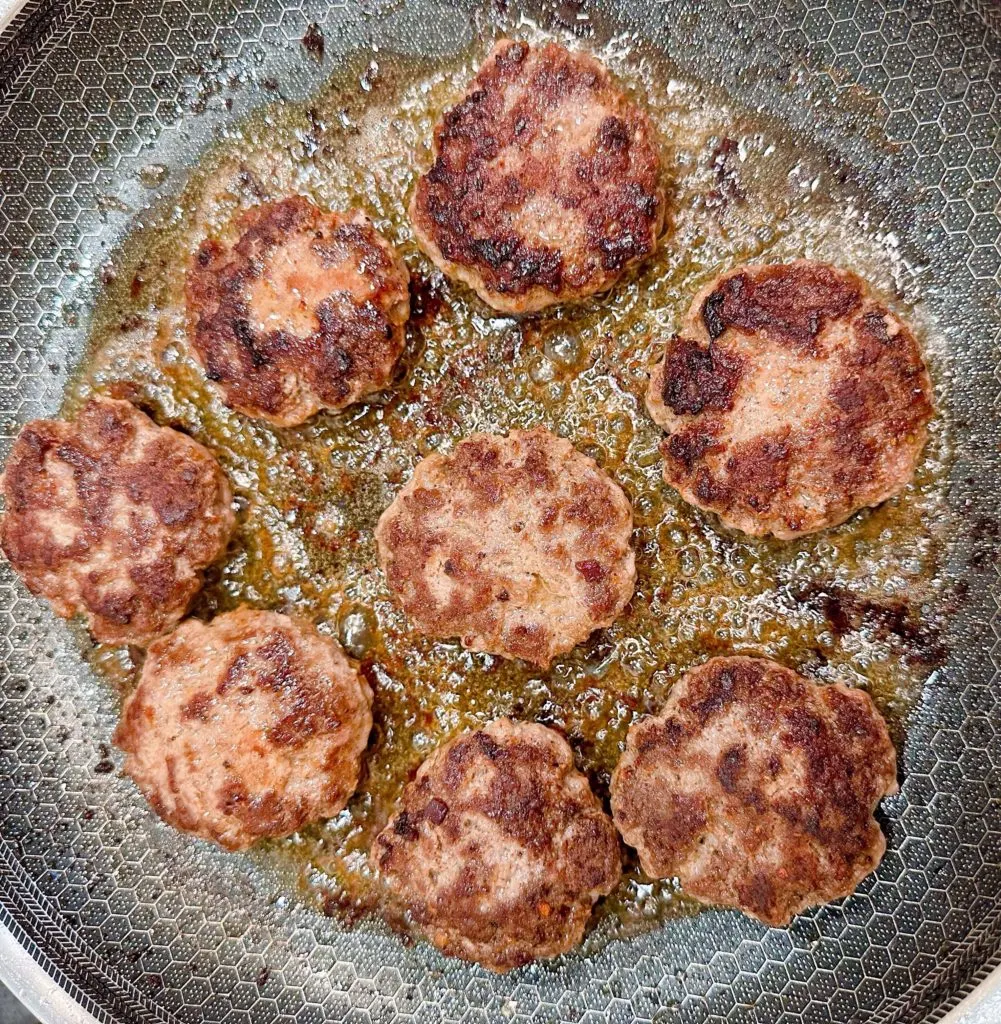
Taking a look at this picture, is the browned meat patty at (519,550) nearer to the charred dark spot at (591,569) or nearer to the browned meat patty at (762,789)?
the charred dark spot at (591,569)

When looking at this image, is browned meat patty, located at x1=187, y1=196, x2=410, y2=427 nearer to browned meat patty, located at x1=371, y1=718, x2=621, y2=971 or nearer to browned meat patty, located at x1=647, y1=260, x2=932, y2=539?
browned meat patty, located at x1=647, y1=260, x2=932, y2=539

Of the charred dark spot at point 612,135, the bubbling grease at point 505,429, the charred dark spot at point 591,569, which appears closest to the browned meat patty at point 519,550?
the charred dark spot at point 591,569

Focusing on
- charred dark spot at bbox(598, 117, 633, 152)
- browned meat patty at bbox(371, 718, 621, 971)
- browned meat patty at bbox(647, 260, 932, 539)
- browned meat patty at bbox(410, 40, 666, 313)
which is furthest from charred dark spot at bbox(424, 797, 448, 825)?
charred dark spot at bbox(598, 117, 633, 152)

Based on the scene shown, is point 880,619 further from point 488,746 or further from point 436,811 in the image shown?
point 436,811

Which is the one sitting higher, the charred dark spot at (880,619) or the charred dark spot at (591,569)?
the charred dark spot at (880,619)

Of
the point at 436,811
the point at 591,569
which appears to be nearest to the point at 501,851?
the point at 436,811

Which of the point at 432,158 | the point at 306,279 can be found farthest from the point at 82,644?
the point at 432,158
